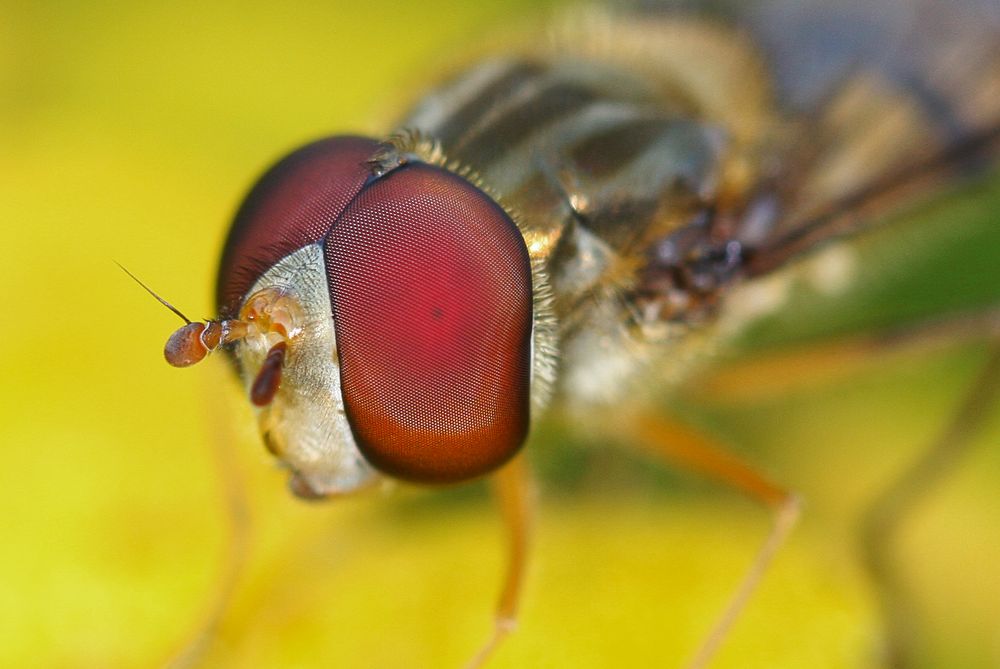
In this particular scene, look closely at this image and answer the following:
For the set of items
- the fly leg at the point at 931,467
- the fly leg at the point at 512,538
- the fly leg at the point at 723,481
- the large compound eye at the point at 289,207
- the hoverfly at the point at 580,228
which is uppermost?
the large compound eye at the point at 289,207

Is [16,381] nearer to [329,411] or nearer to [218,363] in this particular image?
[218,363]

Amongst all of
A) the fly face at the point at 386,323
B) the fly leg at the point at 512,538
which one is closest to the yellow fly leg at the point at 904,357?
the fly leg at the point at 512,538

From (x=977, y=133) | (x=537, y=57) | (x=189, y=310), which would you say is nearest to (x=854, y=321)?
(x=977, y=133)

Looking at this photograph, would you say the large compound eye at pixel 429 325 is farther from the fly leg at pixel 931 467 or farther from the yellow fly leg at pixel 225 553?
the fly leg at pixel 931 467

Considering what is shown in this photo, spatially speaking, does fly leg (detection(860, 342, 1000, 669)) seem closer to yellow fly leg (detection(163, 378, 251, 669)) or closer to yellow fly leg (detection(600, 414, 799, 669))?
yellow fly leg (detection(600, 414, 799, 669))

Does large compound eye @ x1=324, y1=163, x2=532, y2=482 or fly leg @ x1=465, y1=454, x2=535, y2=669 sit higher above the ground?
large compound eye @ x1=324, y1=163, x2=532, y2=482

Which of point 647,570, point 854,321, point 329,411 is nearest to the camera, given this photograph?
point 329,411

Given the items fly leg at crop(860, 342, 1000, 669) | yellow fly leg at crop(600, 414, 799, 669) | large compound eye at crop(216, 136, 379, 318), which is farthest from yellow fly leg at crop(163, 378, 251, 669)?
fly leg at crop(860, 342, 1000, 669)
